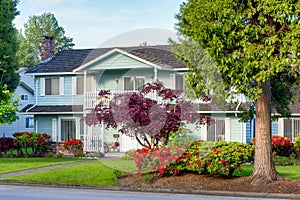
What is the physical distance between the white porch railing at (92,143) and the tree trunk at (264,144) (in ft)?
54.7

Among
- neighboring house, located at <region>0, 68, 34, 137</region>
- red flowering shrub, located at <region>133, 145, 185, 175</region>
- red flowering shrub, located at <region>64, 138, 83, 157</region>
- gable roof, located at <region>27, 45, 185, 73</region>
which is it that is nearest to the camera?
red flowering shrub, located at <region>133, 145, 185, 175</region>

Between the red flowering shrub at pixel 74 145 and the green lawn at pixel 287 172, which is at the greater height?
the red flowering shrub at pixel 74 145

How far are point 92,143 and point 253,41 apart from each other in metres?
18.3

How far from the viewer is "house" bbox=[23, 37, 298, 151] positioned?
1367 inches

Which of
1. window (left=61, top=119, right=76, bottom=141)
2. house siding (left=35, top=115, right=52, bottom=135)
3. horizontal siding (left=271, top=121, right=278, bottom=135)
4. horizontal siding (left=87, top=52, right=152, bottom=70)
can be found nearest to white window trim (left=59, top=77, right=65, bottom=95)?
house siding (left=35, top=115, right=52, bottom=135)

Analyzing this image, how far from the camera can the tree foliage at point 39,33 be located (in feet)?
286

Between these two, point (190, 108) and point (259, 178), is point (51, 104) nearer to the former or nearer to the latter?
point (190, 108)

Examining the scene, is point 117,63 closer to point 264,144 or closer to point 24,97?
point 264,144

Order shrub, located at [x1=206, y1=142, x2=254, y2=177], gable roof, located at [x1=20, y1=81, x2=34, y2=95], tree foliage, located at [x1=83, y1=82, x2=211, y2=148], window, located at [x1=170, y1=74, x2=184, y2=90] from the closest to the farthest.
→ shrub, located at [x1=206, y1=142, x2=254, y2=177]
tree foliage, located at [x1=83, y1=82, x2=211, y2=148]
window, located at [x1=170, y1=74, x2=184, y2=90]
gable roof, located at [x1=20, y1=81, x2=34, y2=95]

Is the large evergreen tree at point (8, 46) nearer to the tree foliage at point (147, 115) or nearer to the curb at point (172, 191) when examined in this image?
the curb at point (172, 191)

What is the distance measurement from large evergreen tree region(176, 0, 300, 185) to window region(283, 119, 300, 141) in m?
14.2

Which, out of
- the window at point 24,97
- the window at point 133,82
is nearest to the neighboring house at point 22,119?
the window at point 24,97

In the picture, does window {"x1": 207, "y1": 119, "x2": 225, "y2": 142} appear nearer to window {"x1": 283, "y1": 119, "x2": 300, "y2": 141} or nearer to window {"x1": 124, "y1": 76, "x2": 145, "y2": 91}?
window {"x1": 283, "y1": 119, "x2": 300, "y2": 141}

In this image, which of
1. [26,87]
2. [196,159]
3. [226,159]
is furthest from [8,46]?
[226,159]
